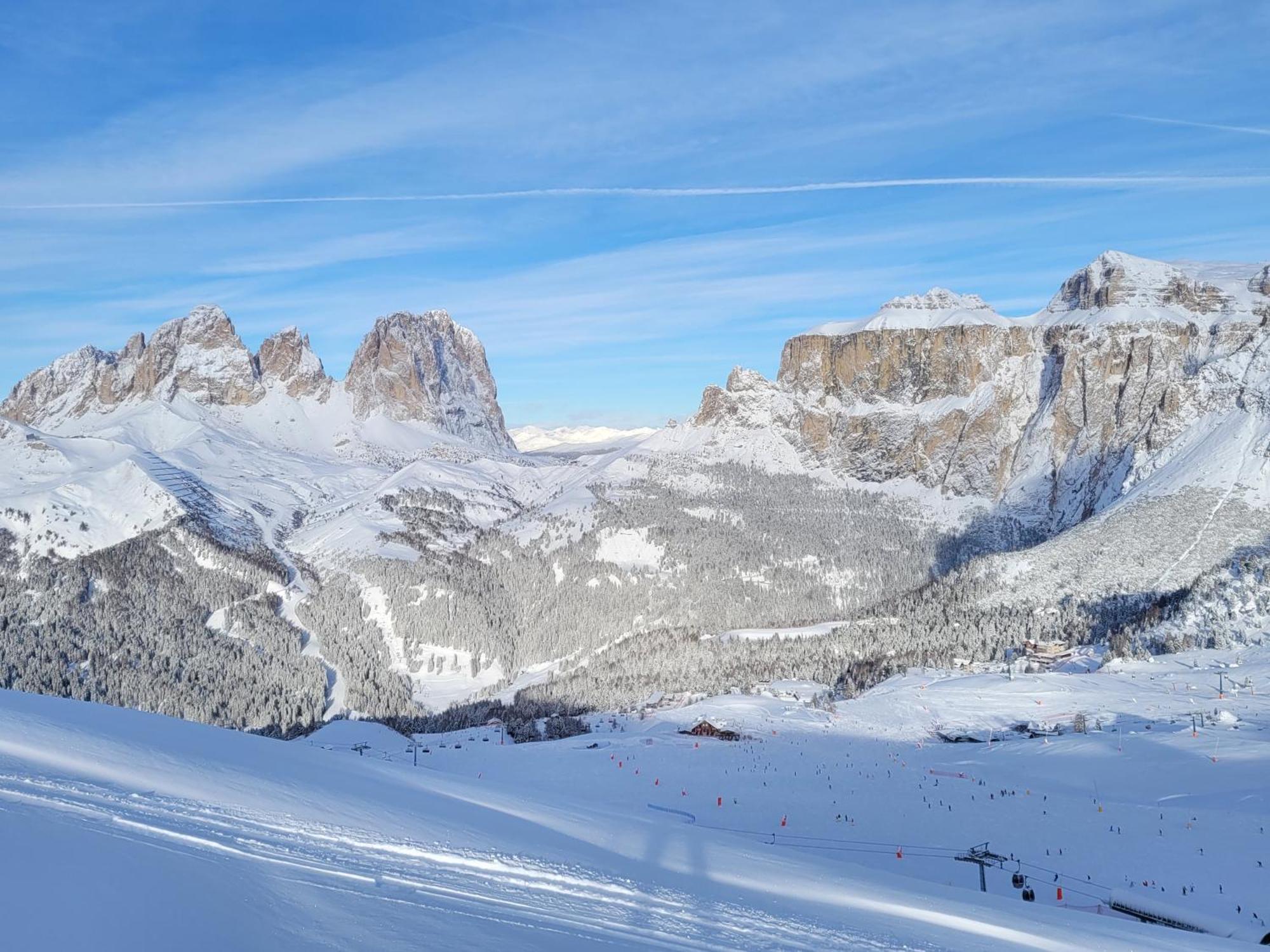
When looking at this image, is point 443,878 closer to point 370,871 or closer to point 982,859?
point 370,871

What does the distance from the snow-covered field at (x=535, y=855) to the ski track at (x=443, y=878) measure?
64 mm

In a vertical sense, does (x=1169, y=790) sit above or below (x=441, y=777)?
below

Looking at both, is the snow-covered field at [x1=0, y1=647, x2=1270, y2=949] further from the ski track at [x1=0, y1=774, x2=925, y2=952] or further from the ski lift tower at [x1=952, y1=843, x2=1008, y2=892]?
the ski lift tower at [x1=952, y1=843, x2=1008, y2=892]

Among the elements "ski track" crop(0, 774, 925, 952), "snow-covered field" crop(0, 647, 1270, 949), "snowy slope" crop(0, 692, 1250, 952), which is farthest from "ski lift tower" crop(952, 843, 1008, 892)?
"ski track" crop(0, 774, 925, 952)

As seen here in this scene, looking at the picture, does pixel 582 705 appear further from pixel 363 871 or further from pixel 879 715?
pixel 363 871

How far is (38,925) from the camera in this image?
9602 millimetres

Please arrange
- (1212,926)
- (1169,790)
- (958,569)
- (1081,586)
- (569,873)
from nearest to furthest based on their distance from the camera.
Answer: (569,873) < (1212,926) < (1169,790) < (1081,586) < (958,569)

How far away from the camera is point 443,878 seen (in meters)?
15.0

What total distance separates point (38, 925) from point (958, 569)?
177 m

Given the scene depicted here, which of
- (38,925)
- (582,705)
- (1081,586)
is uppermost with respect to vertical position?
(1081,586)

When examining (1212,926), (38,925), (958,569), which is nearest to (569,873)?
(38,925)

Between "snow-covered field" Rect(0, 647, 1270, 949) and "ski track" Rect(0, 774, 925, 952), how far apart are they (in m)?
0.06

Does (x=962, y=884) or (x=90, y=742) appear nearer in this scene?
(x=90, y=742)

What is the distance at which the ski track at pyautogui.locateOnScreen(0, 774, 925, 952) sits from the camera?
527 inches
